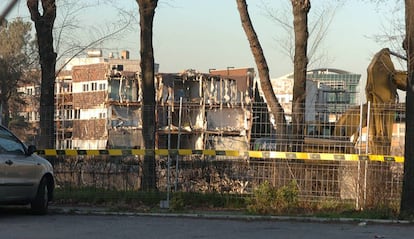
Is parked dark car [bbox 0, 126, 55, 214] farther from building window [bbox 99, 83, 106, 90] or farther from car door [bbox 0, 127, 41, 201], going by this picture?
building window [bbox 99, 83, 106, 90]

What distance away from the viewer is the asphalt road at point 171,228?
985cm

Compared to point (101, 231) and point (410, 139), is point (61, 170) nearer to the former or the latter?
point (101, 231)

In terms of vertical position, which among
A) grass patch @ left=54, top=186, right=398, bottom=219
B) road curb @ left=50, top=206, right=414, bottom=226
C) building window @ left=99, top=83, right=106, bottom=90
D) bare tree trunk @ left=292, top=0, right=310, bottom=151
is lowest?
road curb @ left=50, top=206, right=414, bottom=226

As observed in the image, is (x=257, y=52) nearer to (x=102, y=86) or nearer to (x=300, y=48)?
(x=300, y=48)

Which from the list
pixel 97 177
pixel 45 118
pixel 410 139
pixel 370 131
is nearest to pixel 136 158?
pixel 97 177

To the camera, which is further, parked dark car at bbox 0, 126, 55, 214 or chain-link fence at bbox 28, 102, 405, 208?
chain-link fence at bbox 28, 102, 405, 208

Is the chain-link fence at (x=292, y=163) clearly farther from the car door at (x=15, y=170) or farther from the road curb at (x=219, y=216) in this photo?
the car door at (x=15, y=170)

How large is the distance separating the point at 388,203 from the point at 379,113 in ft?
8.36

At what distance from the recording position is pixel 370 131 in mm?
14578

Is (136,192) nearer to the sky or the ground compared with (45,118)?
nearer to the ground

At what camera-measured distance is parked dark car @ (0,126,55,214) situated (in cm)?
1132

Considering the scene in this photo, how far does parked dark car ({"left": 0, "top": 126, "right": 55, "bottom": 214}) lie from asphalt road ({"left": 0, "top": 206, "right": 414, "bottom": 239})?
1.03 ft

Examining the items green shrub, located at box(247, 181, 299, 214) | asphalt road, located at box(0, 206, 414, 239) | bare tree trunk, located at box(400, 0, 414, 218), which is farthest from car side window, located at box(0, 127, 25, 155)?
bare tree trunk, located at box(400, 0, 414, 218)

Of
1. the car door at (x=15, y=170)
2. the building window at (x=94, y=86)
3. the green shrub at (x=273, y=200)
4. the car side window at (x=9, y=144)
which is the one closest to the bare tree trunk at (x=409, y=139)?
the green shrub at (x=273, y=200)
